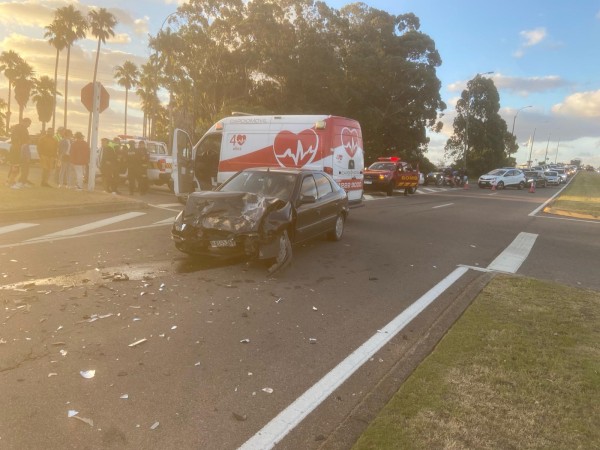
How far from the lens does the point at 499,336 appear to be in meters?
4.77

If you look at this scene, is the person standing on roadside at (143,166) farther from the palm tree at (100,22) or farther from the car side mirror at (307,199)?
the palm tree at (100,22)

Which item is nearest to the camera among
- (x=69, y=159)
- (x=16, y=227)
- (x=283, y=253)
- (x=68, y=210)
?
(x=283, y=253)

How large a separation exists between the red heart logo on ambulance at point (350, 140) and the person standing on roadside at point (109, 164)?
8.24 meters

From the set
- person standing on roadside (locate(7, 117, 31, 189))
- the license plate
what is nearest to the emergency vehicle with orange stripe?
person standing on roadside (locate(7, 117, 31, 189))

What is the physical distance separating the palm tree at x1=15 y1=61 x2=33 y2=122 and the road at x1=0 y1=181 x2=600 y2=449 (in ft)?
213

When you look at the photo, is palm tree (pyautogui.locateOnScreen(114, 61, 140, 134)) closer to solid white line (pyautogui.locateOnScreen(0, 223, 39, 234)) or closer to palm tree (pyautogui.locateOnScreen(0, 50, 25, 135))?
palm tree (pyautogui.locateOnScreen(0, 50, 25, 135))

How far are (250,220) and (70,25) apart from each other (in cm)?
5528

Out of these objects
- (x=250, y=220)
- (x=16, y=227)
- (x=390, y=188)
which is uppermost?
(x=390, y=188)

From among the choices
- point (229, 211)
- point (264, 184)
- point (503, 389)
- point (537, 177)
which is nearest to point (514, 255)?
point (264, 184)

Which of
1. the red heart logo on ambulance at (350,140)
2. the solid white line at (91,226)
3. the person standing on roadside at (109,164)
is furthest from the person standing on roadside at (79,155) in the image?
the red heart logo on ambulance at (350,140)

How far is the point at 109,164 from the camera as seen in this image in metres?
16.8

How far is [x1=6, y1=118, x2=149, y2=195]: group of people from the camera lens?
14.1 meters

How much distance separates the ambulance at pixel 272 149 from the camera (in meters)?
12.2

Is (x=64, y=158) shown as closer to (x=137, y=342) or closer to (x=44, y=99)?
(x=137, y=342)
